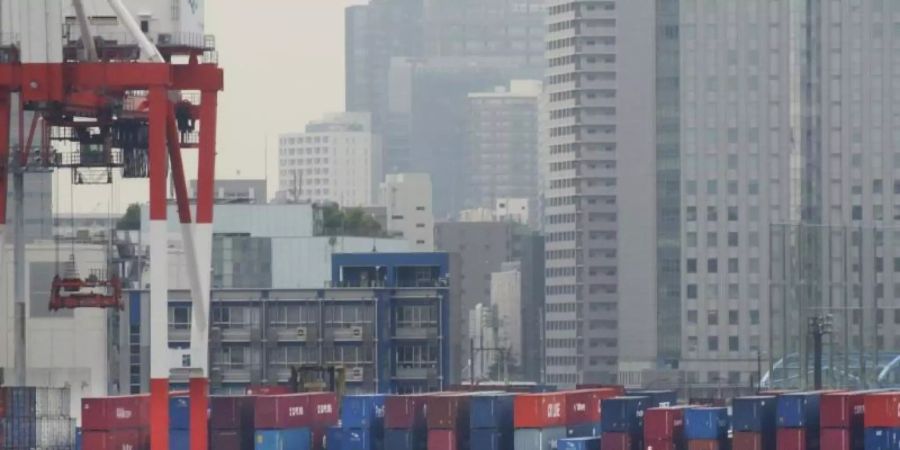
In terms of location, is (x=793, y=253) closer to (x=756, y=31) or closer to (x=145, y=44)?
(x=145, y=44)

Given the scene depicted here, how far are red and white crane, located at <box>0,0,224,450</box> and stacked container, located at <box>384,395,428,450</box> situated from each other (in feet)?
39.4

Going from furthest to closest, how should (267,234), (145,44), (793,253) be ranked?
(267,234) < (793,253) < (145,44)

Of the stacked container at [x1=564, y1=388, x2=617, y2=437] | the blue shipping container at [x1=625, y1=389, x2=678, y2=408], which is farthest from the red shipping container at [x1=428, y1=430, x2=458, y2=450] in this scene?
the blue shipping container at [x1=625, y1=389, x2=678, y2=408]

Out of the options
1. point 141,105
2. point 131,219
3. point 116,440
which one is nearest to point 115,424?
point 116,440

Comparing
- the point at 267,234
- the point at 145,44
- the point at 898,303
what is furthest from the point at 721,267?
the point at 145,44

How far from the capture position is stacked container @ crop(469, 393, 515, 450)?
86438mm

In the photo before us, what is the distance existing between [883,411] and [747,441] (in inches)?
159

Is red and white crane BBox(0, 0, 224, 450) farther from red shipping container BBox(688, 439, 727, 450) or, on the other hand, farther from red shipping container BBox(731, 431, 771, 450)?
red shipping container BBox(731, 431, 771, 450)

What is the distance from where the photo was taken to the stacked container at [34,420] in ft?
261

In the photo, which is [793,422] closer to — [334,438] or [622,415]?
[622,415]

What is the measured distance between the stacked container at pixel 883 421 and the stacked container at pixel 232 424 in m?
18.3

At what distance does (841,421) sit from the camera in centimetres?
8400

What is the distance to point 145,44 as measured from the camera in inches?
2844

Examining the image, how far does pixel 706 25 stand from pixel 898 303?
213ft
